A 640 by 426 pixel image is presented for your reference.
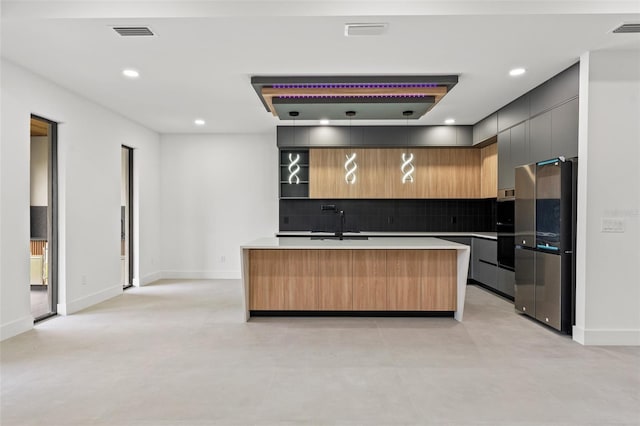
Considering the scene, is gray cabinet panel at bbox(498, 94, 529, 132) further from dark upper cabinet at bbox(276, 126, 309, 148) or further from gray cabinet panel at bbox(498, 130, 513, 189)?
dark upper cabinet at bbox(276, 126, 309, 148)

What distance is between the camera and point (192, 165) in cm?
746

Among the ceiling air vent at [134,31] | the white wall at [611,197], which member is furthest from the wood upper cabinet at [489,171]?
the ceiling air vent at [134,31]

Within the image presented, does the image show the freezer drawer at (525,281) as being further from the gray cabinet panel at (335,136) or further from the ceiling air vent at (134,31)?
the ceiling air vent at (134,31)

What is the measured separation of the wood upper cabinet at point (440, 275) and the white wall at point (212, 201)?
370 centimetres

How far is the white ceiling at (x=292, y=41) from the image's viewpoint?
2.94 metres

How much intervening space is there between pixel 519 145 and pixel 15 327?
20.5ft

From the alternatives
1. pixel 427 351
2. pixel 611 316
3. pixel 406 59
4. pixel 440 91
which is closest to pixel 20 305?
pixel 427 351

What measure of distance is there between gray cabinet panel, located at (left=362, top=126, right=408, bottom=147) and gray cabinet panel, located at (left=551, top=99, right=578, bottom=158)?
2729 mm

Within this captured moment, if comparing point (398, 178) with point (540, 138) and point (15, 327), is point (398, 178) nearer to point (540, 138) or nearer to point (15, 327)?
point (540, 138)

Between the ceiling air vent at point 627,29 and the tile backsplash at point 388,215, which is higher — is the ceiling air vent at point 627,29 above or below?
above

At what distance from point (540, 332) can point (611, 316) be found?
65cm

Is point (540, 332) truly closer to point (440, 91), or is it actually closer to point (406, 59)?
point (440, 91)

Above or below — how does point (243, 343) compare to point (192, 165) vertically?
below

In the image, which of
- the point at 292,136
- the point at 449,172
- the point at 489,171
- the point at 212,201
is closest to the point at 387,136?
the point at 449,172
